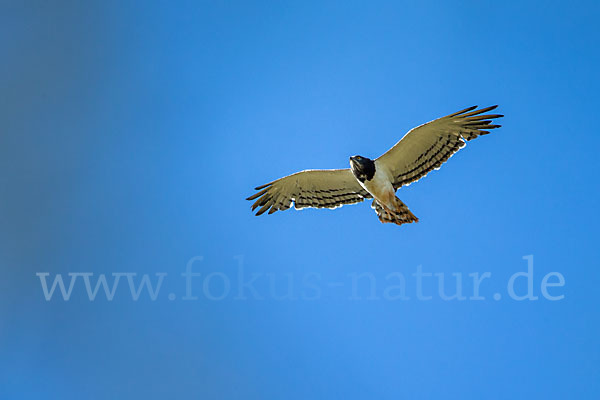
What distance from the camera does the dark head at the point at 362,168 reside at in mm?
11484

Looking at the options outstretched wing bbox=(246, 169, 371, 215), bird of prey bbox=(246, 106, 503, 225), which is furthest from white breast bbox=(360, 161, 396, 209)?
outstretched wing bbox=(246, 169, 371, 215)

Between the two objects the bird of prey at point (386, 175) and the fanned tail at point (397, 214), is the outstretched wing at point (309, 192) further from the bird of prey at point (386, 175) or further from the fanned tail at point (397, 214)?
the fanned tail at point (397, 214)

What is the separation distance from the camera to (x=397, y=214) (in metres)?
11.8

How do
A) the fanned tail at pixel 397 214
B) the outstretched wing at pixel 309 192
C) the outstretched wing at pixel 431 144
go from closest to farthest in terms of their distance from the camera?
the outstretched wing at pixel 431 144 → the fanned tail at pixel 397 214 → the outstretched wing at pixel 309 192

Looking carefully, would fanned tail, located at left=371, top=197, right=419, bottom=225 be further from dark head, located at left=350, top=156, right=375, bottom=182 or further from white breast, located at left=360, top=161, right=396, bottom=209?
dark head, located at left=350, top=156, right=375, bottom=182

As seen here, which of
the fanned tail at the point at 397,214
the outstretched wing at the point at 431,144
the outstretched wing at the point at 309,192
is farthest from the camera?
the outstretched wing at the point at 309,192

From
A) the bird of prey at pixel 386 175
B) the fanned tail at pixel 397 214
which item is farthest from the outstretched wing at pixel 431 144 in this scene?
the fanned tail at pixel 397 214

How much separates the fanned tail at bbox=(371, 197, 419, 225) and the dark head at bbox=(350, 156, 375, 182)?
656 millimetres

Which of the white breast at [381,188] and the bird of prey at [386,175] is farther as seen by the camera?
the white breast at [381,188]

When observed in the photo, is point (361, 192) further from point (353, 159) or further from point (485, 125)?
point (485, 125)

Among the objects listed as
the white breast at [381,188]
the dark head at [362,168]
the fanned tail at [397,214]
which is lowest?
the fanned tail at [397,214]

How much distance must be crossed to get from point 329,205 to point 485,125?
3424mm

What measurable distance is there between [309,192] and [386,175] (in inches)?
66.3

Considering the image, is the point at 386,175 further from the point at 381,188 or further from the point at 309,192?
the point at 309,192
